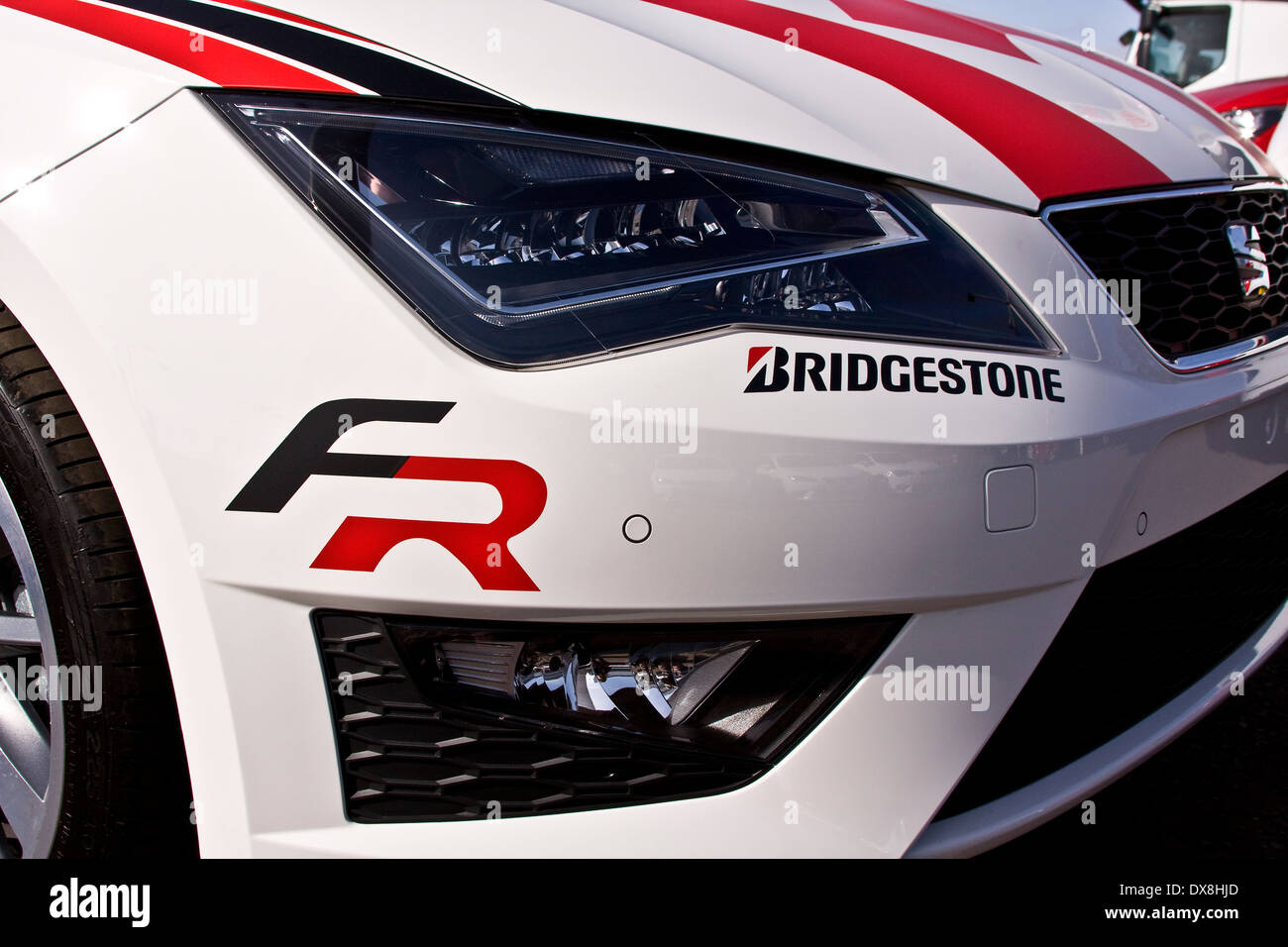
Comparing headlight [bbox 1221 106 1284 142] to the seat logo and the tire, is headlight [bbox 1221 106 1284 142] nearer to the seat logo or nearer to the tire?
the seat logo

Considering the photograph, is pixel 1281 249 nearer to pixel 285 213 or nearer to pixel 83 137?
pixel 285 213

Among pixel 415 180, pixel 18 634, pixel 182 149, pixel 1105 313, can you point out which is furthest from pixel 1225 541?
pixel 18 634

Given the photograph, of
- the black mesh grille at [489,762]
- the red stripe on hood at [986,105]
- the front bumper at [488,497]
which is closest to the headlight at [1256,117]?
the red stripe on hood at [986,105]

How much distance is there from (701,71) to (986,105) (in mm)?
440

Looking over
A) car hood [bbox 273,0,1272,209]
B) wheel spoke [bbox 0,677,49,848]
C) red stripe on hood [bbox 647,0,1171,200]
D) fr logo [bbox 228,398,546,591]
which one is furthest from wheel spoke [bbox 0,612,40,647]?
red stripe on hood [bbox 647,0,1171,200]

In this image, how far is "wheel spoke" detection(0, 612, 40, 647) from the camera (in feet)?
4.71

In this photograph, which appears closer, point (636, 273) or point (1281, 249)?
point (636, 273)

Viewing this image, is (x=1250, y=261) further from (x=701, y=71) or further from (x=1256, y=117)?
(x=1256, y=117)

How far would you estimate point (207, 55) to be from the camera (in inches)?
47.1

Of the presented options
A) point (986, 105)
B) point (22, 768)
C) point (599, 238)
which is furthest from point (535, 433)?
point (22, 768)

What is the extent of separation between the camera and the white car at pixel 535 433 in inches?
45.3

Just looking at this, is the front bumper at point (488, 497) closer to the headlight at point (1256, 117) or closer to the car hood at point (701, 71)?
the car hood at point (701, 71)
